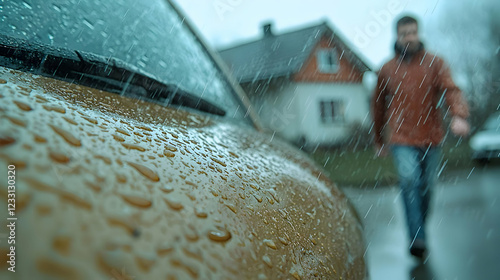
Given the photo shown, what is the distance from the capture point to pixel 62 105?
2.31 feet

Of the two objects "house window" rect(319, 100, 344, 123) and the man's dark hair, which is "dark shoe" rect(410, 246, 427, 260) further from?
"house window" rect(319, 100, 344, 123)

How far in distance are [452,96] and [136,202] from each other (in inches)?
126

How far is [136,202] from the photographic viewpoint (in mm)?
526

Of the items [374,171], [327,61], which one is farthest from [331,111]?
[374,171]

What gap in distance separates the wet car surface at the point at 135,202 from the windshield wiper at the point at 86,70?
120mm

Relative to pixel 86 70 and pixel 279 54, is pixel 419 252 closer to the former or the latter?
pixel 86 70

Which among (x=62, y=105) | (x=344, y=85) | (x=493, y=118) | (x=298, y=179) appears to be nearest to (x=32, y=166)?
(x=62, y=105)

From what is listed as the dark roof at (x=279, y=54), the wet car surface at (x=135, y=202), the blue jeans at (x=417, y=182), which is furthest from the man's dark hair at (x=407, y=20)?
the dark roof at (x=279, y=54)

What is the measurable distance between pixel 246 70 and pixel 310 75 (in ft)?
12.3

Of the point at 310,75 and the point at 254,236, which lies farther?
the point at 310,75

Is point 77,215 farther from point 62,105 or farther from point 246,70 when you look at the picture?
point 246,70

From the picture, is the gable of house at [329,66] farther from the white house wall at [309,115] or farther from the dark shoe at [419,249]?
the dark shoe at [419,249]

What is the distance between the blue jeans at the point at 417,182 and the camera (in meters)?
2.98

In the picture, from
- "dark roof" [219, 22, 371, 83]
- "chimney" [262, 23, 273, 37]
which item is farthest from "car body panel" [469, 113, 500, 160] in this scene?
"chimney" [262, 23, 273, 37]
